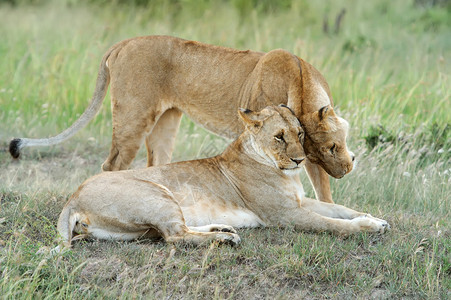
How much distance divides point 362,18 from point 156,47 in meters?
9.09

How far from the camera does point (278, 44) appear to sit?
990 centimetres

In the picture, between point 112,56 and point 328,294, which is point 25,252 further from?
point 112,56

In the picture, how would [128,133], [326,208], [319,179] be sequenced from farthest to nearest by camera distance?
[128,133] → [319,179] → [326,208]

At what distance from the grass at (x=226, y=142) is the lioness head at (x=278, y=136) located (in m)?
0.46

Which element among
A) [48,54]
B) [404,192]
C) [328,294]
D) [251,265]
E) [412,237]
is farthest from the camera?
[48,54]

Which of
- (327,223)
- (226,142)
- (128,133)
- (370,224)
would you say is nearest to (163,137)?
(128,133)

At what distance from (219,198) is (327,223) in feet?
2.33

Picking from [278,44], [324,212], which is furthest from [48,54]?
[324,212]

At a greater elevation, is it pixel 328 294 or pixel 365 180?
pixel 328 294

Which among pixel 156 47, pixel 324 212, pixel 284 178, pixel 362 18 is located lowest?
pixel 362 18

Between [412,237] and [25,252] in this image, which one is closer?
[25,252]

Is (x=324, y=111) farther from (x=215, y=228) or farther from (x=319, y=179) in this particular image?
(x=215, y=228)

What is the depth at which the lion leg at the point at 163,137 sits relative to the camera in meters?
5.92

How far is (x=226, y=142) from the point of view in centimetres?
690
